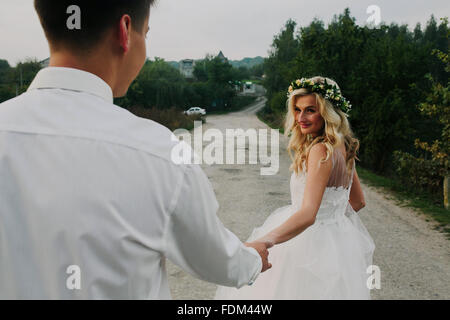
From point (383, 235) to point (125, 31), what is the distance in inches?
233

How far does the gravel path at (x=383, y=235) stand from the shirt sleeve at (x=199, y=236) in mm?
3082

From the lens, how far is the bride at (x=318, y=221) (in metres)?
2.48

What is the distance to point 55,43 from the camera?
40.7 inches

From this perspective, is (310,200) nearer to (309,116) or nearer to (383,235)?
(309,116)

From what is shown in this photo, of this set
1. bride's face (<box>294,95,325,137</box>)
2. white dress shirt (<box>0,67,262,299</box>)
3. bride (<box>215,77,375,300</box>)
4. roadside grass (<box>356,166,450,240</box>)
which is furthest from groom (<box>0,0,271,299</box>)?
roadside grass (<box>356,166,450,240</box>)

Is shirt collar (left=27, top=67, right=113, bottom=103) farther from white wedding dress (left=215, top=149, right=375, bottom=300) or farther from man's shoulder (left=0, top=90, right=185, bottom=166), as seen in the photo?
white wedding dress (left=215, top=149, right=375, bottom=300)

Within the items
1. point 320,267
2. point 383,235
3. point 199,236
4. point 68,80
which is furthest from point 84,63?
point 383,235

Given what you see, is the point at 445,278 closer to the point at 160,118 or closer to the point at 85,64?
the point at 85,64

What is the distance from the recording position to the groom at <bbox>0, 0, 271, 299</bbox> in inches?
34.3

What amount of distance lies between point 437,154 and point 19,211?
8.81 m

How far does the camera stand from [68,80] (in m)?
0.99

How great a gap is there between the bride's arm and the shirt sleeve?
1.18 metres
